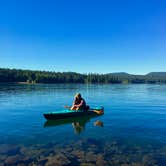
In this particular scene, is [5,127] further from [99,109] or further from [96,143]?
[99,109]

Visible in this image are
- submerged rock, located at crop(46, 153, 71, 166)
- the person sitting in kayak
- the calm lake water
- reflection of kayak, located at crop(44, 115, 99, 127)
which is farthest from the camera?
the person sitting in kayak

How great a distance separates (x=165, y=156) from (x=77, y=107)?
11.8 metres

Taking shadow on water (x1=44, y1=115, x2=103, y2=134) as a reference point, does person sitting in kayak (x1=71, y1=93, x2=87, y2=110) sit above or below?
above

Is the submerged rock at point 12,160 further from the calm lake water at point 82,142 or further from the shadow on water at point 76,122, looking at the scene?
the shadow on water at point 76,122

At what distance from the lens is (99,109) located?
2327 centimetres

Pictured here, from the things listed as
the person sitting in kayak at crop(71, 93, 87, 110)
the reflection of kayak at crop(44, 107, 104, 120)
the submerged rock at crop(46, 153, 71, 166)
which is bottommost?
the submerged rock at crop(46, 153, 71, 166)

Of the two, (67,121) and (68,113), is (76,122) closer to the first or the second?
(67,121)

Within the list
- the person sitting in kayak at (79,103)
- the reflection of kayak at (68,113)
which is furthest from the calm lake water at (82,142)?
the person sitting in kayak at (79,103)

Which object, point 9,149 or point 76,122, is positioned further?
point 76,122

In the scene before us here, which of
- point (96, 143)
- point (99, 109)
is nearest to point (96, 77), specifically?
point (99, 109)

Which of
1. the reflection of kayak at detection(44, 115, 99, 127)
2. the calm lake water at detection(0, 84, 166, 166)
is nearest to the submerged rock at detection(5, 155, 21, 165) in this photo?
the calm lake water at detection(0, 84, 166, 166)

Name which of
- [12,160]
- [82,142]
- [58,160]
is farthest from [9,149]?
[82,142]

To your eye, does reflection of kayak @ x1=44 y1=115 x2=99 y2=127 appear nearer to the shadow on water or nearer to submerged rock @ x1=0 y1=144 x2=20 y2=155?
the shadow on water

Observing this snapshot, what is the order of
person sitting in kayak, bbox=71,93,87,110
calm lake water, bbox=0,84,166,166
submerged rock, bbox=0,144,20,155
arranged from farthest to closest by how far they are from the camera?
1. person sitting in kayak, bbox=71,93,87,110
2. submerged rock, bbox=0,144,20,155
3. calm lake water, bbox=0,84,166,166
